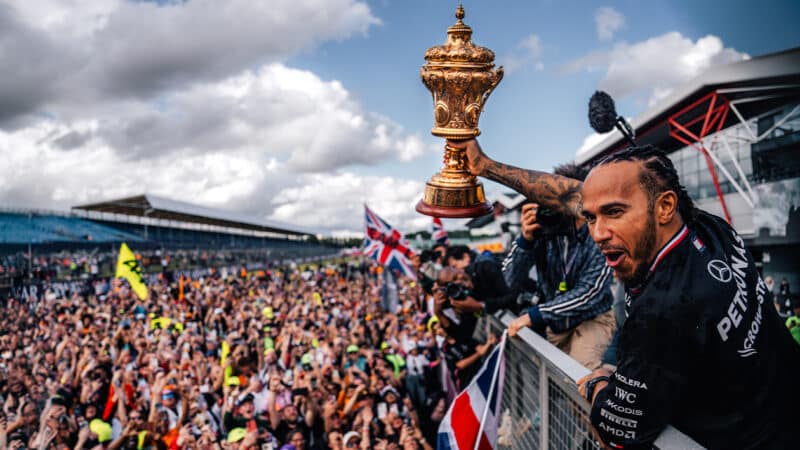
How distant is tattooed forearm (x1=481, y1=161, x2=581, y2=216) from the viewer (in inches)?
88.7

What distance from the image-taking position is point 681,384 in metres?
1.33

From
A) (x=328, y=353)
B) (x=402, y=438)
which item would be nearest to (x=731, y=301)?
(x=402, y=438)

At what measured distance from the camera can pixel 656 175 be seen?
149 cm

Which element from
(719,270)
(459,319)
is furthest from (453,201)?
(459,319)

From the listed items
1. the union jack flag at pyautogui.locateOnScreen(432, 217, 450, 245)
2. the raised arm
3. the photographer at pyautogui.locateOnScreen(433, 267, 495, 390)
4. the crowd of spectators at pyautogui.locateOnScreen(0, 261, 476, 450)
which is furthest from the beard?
the union jack flag at pyautogui.locateOnScreen(432, 217, 450, 245)

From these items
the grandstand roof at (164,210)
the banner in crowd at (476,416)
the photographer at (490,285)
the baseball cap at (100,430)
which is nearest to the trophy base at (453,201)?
the banner in crowd at (476,416)

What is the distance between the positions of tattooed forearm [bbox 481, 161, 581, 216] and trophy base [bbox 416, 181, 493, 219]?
121 millimetres

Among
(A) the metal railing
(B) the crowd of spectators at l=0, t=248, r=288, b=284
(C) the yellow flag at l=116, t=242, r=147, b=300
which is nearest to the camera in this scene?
(A) the metal railing

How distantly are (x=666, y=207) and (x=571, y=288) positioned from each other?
1940 mm

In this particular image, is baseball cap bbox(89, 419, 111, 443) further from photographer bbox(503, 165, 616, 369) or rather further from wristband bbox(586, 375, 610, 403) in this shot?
wristband bbox(586, 375, 610, 403)

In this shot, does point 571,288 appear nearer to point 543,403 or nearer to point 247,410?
point 543,403

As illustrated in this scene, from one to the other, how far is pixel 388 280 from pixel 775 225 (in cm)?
1374

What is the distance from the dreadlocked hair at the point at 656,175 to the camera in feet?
4.85

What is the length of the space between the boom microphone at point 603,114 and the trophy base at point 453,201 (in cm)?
104
